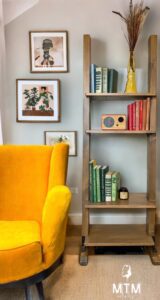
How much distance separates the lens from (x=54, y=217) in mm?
1432

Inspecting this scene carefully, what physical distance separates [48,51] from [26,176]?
4.32ft

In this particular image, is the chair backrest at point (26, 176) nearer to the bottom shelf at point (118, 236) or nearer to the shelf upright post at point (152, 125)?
the bottom shelf at point (118, 236)

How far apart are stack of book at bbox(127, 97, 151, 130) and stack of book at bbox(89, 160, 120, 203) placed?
42 cm

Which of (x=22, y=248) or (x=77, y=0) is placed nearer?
(x=22, y=248)

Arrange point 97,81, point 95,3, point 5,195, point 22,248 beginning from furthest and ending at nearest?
point 95,3 < point 97,81 < point 5,195 < point 22,248

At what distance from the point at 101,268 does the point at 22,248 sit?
858 mm

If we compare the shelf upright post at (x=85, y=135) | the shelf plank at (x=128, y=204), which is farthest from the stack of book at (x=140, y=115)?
the shelf plank at (x=128, y=204)

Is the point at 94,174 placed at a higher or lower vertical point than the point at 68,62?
lower

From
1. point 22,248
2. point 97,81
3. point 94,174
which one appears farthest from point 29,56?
point 22,248

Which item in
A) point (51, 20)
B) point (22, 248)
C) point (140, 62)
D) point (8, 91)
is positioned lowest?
point (22, 248)

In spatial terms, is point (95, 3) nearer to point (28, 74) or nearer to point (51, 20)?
point (51, 20)

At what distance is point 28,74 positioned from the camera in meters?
2.64

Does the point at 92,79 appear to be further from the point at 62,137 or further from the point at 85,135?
the point at 62,137

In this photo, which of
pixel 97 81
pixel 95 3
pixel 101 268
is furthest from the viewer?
pixel 95 3
